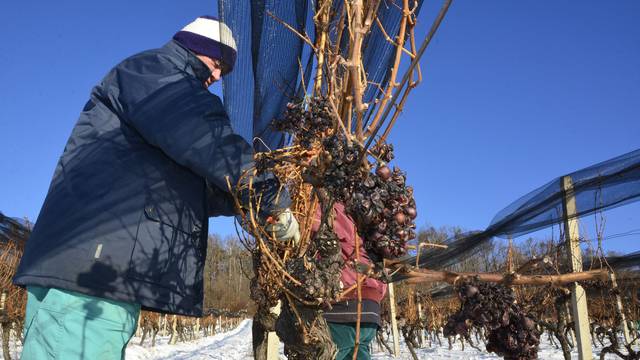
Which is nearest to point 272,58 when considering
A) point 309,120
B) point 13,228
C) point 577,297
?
point 309,120

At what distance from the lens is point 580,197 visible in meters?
4.50

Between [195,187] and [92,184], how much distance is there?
378 millimetres

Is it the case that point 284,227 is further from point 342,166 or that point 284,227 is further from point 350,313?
point 350,313

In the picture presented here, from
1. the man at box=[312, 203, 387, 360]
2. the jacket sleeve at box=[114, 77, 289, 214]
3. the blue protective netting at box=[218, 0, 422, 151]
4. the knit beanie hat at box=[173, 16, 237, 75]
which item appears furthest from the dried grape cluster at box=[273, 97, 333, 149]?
the man at box=[312, 203, 387, 360]

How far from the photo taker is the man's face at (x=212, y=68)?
77.5 inches

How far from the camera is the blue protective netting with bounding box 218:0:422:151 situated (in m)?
1.88

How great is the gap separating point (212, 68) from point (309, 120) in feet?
2.34

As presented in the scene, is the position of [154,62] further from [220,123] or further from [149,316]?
[149,316]

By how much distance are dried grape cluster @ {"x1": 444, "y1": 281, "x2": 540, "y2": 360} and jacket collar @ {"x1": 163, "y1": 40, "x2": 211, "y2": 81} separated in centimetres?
137

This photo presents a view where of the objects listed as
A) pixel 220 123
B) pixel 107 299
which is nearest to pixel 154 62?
pixel 220 123

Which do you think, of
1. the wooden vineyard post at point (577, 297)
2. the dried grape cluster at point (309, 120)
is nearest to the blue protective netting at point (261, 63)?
the dried grape cluster at point (309, 120)

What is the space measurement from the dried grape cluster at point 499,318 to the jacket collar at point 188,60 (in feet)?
4.50

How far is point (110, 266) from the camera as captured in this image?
5.18 feet

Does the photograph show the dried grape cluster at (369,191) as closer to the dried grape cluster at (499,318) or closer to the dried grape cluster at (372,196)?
the dried grape cluster at (372,196)
